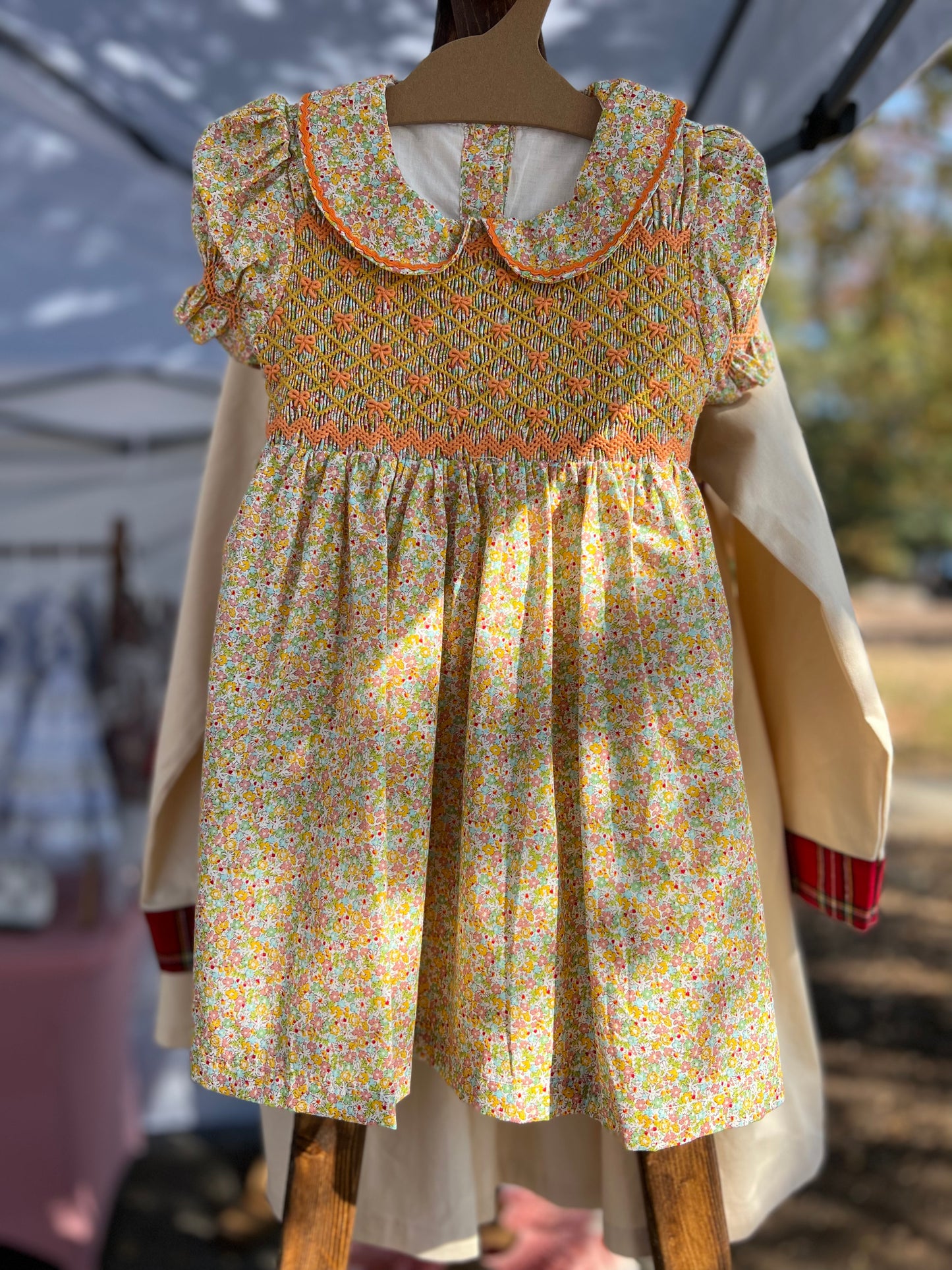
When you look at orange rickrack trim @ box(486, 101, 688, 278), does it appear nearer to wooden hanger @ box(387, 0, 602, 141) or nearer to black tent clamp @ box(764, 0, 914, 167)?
wooden hanger @ box(387, 0, 602, 141)

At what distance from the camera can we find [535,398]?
2.56 ft

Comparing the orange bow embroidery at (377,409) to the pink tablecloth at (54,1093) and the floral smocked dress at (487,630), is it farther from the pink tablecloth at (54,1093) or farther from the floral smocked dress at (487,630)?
the pink tablecloth at (54,1093)

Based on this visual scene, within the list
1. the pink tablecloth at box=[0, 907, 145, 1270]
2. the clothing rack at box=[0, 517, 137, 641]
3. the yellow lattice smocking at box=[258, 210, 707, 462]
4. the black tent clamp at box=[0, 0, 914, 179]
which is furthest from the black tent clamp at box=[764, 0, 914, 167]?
the pink tablecloth at box=[0, 907, 145, 1270]

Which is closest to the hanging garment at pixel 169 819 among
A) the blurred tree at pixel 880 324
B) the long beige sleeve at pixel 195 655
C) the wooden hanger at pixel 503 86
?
the long beige sleeve at pixel 195 655

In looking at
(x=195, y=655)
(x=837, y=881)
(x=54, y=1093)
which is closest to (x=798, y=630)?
(x=837, y=881)

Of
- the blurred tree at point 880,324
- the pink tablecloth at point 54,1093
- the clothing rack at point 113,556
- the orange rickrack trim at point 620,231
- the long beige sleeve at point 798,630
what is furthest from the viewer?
the blurred tree at point 880,324

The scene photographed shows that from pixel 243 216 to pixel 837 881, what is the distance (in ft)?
2.54

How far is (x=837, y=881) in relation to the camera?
3.08ft

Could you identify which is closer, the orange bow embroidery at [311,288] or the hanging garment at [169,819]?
the orange bow embroidery at [311,288]

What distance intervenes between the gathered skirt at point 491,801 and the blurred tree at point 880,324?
11.0ft

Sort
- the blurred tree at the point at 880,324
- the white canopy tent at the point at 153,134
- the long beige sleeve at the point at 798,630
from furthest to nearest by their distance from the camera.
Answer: the blurred tree at the point at 880,324
the white canopy tent at the point at 153,134
the long beige sleeve at the point at 798,630

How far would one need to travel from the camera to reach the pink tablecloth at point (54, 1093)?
1817mm

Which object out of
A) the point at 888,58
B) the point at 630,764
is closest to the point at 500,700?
the point at 630,764

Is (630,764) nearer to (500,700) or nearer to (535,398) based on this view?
(500,700)
